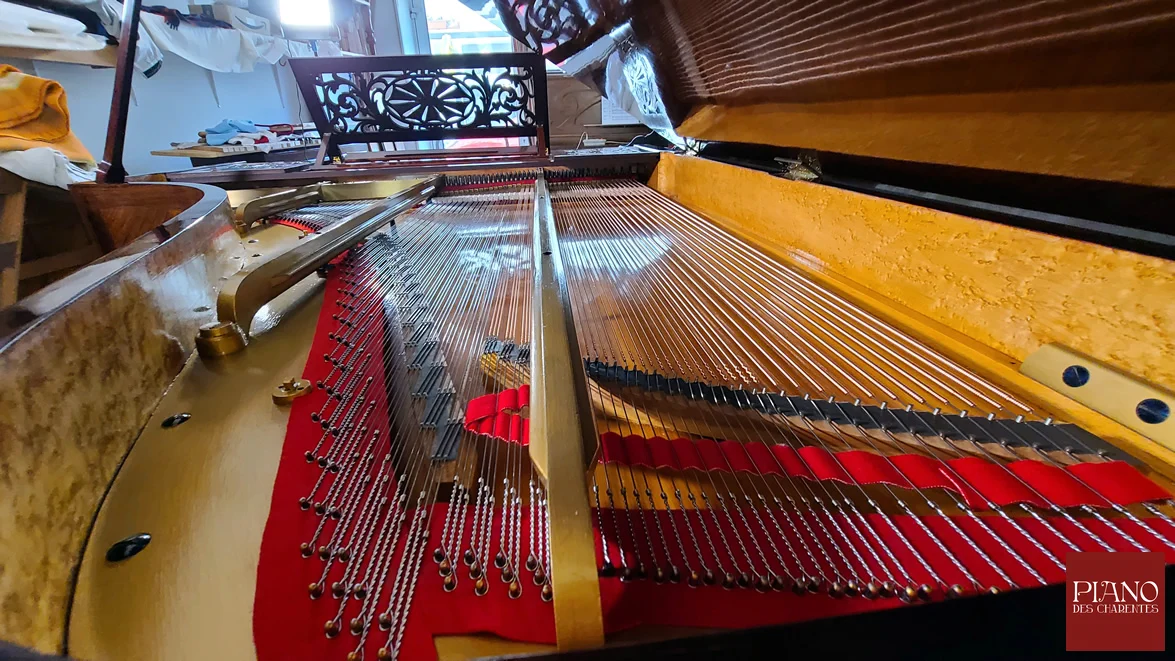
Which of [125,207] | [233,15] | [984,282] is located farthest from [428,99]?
[233,15]

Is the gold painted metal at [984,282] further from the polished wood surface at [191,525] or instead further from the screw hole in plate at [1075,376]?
the polished wood surface at [191,525]

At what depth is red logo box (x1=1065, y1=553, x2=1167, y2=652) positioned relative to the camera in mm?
397

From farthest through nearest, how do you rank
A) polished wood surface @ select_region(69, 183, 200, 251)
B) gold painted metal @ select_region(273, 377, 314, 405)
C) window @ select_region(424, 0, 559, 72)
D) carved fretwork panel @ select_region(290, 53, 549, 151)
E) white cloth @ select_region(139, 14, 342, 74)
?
window @ select_region(424, 0, 559, 72) → white cloth @ select_region(139, 14, 342, 74) → carved fretwork panel @ select_region(290, 53, 549, 151) → polished wood surface @ select_region(69, 183, 200, 251) → gold painted metal @ select_region(273, 377, 314, 405)

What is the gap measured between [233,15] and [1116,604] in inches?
320

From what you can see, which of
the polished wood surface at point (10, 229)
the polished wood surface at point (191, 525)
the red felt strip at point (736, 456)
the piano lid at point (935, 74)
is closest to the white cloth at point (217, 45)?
the polished wood surface at point (10, 229)

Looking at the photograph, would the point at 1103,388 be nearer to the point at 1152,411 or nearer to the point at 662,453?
the point at 1152,411

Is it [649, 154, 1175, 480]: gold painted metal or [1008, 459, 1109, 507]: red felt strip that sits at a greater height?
[649, 154, 1175, 480]: gold painted metal

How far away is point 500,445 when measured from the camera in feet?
3.19

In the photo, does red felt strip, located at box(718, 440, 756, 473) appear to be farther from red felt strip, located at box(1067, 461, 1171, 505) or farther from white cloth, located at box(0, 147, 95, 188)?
white cloth, located at box(0, 147, 95, 188)

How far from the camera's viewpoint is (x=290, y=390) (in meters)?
1.02

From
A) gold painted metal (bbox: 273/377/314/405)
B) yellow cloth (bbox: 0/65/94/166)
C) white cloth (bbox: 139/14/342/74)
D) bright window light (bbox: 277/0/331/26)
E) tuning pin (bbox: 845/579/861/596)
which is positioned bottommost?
tuning pin (bbox: 845/579/861/596)

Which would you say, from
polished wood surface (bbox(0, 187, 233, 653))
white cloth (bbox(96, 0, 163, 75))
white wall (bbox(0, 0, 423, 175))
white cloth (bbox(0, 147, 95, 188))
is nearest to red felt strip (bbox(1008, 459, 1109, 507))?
polished wood surface (bbox(0, 187, 233, 653))

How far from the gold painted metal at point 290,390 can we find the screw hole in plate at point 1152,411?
56.7 inches

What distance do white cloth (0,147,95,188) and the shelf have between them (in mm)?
1281
